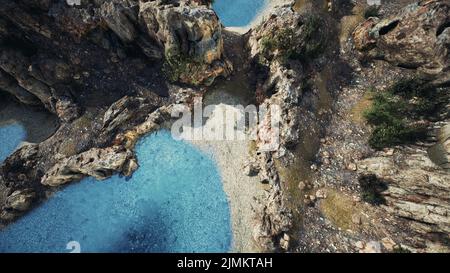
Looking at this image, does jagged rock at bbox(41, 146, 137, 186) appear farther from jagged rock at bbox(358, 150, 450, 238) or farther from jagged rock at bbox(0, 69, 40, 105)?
jagged rock at bbox(358, 150, 450, 238)

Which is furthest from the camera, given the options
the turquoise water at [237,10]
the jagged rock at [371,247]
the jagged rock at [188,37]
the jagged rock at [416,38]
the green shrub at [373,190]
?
the turquoise water at [237,10]

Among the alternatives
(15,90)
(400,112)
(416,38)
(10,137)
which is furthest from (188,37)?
(10,137)

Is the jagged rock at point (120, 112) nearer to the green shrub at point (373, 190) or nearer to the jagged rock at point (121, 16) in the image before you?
the jagged rock at point (121, 16)

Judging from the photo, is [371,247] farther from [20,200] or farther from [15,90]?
[15,90]

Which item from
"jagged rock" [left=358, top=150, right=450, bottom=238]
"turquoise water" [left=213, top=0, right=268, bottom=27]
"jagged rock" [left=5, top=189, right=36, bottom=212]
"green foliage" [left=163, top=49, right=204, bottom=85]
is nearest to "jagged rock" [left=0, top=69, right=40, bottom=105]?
"jagged rock" [left=5, top=189, right=36, bottom=212]

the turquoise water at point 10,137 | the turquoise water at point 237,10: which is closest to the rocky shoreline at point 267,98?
the turquoise water at point 10,137
